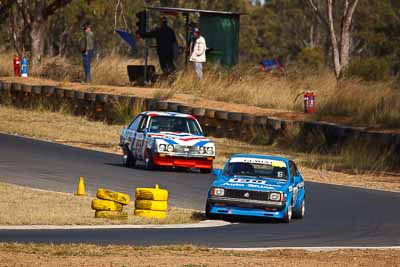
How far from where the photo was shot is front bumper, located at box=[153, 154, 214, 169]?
24.5 m

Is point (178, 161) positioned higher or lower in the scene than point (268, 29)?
lower

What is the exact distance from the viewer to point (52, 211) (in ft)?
57.9

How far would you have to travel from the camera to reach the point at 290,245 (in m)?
15.0

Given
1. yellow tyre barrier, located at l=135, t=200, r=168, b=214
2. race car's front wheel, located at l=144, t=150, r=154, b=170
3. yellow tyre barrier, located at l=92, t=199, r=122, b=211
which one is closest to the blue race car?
yellow tyre barrier, located at l=135, t=200, r=168, b=214

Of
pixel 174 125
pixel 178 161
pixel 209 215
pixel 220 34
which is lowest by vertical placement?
pixel 178 161

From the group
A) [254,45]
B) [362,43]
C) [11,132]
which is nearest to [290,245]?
[11,132]

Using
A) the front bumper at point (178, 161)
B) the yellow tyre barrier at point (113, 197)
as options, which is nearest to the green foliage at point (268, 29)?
the front bumper at point (178, 161)

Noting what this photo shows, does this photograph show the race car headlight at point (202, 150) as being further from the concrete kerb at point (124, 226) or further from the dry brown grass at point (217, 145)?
the concrete kerb at point (124, 226)

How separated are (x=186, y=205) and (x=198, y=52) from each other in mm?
17622

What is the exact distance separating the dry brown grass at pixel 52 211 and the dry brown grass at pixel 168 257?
3.16m

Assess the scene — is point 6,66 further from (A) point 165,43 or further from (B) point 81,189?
(B) point 81,189

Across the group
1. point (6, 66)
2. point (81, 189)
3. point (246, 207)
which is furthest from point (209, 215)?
point (6, 66)

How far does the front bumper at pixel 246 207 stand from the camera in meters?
17.8

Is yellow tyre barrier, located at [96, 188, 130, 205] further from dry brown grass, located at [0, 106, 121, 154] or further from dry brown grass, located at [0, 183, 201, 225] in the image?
dry brown grass, located at [0, 106, 121, 154]
